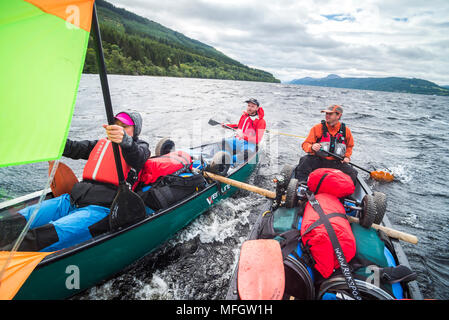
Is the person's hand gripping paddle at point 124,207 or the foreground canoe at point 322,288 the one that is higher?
the person's hand gripping paddle at point 124,207

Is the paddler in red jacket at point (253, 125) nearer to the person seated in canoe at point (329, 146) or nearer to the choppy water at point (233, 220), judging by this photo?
the choppy water at point (233, 220)

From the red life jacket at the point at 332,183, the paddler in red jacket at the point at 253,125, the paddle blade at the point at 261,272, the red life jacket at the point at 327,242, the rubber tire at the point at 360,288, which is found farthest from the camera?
the paddler in red jacket at the point at 253,125

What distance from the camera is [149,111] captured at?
14.9m

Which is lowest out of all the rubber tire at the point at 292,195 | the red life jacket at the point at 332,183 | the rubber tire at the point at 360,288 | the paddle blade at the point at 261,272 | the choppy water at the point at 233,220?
the choppy water at the point at 233,220

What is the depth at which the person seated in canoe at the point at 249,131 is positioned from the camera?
6566mm

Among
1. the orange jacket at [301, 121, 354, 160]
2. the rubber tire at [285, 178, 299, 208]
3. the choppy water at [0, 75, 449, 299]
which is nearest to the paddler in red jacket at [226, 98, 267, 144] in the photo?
the choppy water at [0, 75, 449, 299]

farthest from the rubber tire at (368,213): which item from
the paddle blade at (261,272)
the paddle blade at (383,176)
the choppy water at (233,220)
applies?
the paddle blade at (383,176)

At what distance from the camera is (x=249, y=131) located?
7180mm

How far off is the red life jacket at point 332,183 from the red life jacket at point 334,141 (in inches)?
65.2

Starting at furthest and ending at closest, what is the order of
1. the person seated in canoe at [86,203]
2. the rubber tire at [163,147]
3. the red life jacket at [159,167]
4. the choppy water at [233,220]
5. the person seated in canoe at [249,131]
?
1. the person seated in canoe at [249,131]
2. the rubber tire at [163,147]
3. the red life jacket at [159,167]
4. the choppy water at [233,220]
5. the person seated in canoe at [86,203]

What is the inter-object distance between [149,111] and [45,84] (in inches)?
575

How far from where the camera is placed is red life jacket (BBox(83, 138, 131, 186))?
9.73 feet

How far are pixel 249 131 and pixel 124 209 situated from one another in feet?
17.3

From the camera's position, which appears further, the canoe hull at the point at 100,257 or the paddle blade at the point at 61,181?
the paddle blade at the point at 61,181
